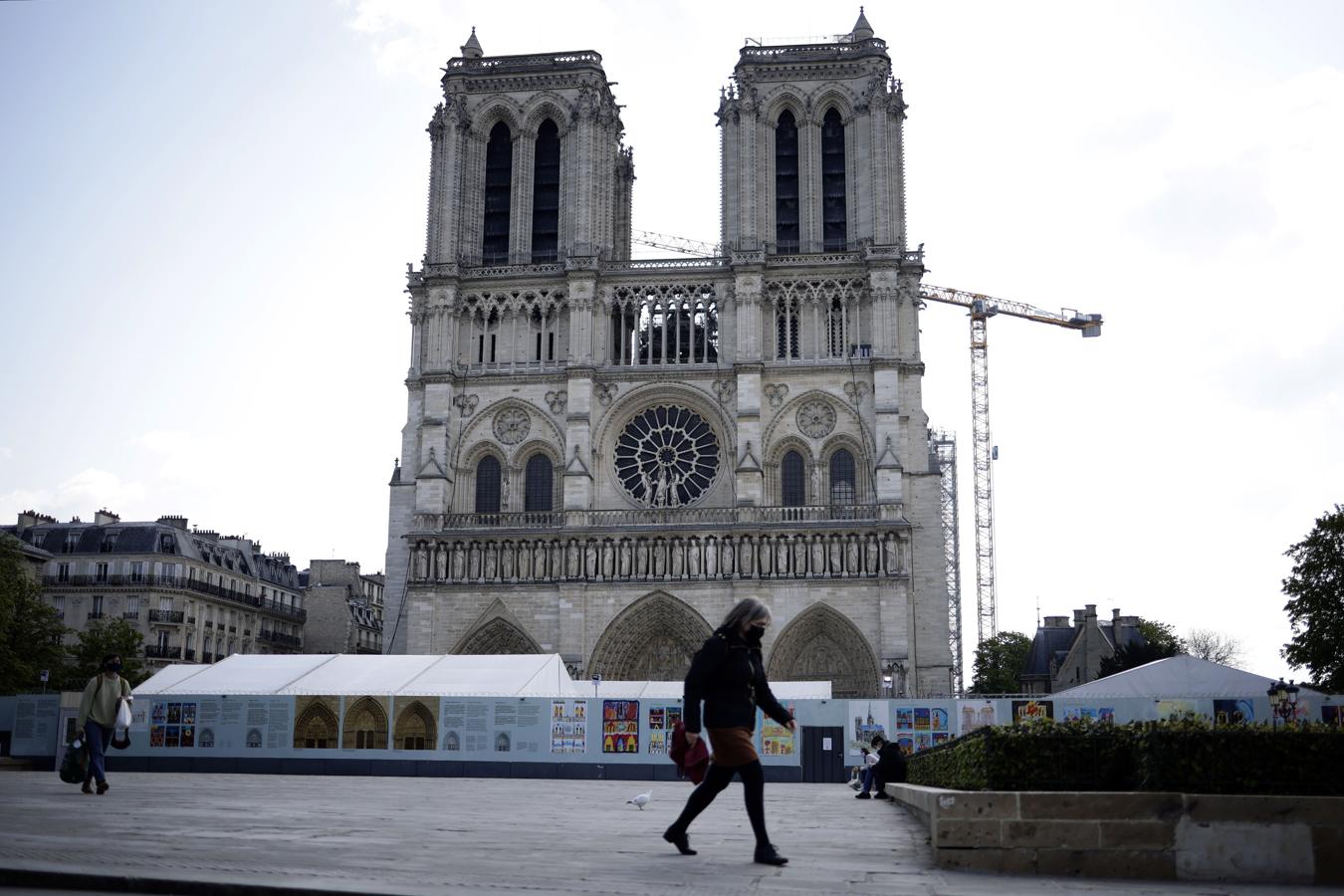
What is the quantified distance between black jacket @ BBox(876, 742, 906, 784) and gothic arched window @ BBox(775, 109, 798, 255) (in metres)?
30.3

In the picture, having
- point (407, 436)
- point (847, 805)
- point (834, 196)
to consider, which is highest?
point (834, 196)

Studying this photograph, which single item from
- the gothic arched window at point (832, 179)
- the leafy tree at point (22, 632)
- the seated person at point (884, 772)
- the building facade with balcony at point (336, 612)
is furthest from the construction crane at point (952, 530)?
the seated person at point (884, 772)

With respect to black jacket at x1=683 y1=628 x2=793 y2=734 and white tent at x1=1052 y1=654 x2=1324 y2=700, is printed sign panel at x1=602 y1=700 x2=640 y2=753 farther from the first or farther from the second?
black jacket at x1=683 y1=628 x2=793 y2=734

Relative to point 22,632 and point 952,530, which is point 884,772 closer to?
point 22,632

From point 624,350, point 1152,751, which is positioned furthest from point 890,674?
point 1152,751

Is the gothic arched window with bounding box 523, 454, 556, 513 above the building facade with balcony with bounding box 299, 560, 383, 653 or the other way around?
above

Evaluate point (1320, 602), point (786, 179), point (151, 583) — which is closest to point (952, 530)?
point (786, 179)

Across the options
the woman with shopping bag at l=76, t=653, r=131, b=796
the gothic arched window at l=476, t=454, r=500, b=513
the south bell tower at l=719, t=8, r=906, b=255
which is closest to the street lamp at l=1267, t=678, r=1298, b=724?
the woman with shopping bag at l=76, t=653, r=131, b=796

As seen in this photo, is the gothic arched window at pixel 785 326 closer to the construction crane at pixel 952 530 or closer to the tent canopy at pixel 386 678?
the tent canopy at pixel 386 678

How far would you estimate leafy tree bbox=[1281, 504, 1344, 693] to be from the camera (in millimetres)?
32625

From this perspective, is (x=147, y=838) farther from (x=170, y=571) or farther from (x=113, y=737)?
(x=170, y=571)

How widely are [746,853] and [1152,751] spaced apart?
8.21 feet

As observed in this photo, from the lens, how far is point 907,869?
775cm

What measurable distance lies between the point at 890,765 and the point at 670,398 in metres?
28.2
